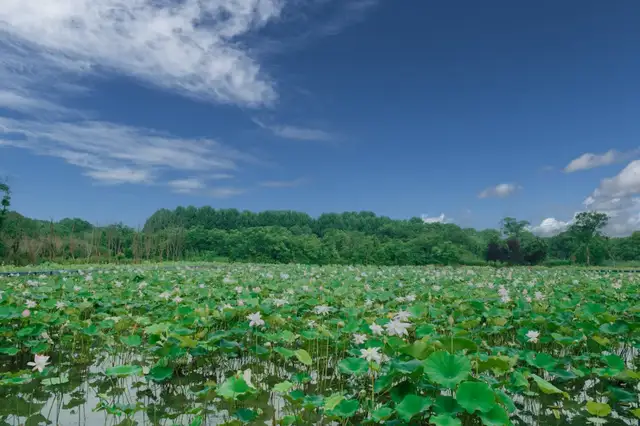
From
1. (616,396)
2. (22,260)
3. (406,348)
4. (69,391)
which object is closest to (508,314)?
(616,396)

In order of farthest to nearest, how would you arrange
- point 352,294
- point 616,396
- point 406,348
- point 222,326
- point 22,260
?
1. point 22,260
2. point 352,294
3. point 222,326
4. point 616,396
5. point 406,348

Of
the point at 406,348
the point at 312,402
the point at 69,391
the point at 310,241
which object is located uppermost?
the point at 310,241

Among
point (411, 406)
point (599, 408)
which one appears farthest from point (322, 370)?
point (599, 408)

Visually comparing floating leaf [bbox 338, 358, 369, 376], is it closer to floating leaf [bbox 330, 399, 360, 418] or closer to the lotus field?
the lotus field

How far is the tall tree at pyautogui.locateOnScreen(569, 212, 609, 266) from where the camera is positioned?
133 ft

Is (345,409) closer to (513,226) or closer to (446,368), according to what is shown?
(446,368)

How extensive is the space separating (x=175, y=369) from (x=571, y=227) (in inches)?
1856

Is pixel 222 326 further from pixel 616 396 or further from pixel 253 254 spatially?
pixel 253 254

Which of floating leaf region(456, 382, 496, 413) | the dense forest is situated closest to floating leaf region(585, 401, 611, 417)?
floating leaf region(456, 382, 496, 413)

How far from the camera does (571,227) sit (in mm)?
42844

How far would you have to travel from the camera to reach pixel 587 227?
4166 cm

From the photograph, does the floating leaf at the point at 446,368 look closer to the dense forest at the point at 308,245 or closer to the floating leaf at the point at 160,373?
the floating leaf at the point at 160,373

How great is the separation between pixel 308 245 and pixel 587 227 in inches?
1096

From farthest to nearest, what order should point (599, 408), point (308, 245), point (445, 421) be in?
point (308, 245), point (599, 408), point (445, 421)
